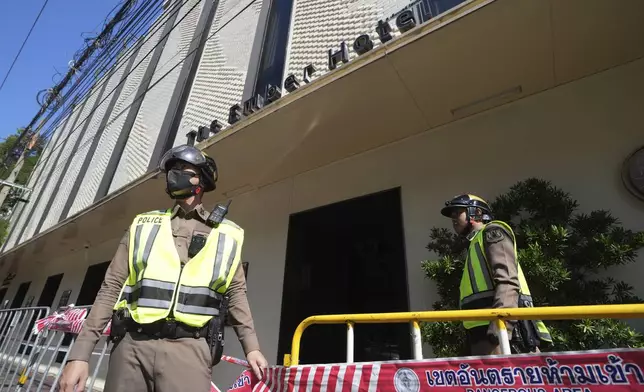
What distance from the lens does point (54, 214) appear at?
40.0ft

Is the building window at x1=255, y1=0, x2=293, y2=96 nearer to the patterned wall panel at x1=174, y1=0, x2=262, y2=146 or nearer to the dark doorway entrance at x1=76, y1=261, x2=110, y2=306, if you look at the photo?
the patterned wall panel at x1=174, y1=0, x2=262, y2=146

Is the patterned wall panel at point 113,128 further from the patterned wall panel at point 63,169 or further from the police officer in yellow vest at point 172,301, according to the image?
the police officer in yellow vest at point 172,301

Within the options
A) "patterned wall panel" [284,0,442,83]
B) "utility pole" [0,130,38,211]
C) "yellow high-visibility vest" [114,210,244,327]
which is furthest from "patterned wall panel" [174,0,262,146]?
"utility pole" [0,130,38,211]

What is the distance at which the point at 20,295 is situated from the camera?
45.7ft

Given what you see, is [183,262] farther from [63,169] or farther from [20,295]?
[20,295]

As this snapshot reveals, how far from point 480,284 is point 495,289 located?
158 mm

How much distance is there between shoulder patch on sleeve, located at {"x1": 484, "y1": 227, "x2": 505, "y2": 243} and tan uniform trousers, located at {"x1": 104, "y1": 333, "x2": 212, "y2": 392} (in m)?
1.90

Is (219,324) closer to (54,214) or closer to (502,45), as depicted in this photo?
(502,45)

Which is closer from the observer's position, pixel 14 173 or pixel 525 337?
pixel 525 337

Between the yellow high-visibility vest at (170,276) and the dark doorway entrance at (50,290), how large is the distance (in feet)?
42.3

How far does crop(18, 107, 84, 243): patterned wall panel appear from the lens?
14.2 metres

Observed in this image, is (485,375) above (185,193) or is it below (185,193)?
below

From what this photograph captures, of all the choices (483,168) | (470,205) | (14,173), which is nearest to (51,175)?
(14,173)

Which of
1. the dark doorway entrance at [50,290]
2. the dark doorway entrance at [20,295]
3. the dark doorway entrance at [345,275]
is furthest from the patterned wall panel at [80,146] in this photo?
the dark doorway entrance at [345,275]
